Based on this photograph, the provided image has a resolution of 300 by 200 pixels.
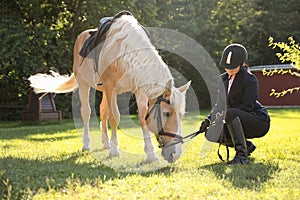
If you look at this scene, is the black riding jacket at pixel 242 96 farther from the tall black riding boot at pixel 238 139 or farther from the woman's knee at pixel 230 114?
the tall black riding boot at pixel 238 139

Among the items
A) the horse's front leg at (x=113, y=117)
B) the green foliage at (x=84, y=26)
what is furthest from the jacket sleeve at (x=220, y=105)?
the green foliage at (x=84, y=26)

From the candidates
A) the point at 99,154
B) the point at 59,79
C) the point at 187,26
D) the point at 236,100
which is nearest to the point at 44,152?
the point at 99,154

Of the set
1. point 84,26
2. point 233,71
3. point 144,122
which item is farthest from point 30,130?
point 84,26

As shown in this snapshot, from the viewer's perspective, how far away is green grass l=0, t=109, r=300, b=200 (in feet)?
10.4

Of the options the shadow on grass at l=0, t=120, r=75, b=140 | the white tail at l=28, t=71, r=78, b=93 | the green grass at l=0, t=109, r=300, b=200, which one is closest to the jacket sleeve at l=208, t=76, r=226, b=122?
the green grass at l=0, t=109, r=300, b=200

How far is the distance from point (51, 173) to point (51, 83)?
3405mm

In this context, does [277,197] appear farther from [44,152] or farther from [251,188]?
[44,152]

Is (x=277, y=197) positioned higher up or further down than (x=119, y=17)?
further down

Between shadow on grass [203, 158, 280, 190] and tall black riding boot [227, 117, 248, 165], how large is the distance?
0.35 feet

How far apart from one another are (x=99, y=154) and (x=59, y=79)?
7.60 feet

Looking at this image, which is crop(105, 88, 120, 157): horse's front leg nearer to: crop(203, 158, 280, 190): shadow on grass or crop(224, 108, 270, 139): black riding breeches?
crop(203, 158, 280, 190): shadow on grass

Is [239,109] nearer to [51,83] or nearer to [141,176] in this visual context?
[141,176]

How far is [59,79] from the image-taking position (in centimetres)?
740

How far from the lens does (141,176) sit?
13.0 feet
